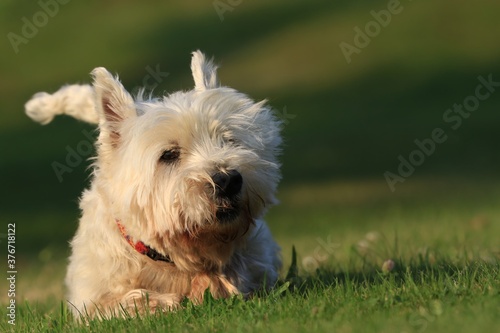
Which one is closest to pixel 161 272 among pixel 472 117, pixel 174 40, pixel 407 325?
pixel 407 325

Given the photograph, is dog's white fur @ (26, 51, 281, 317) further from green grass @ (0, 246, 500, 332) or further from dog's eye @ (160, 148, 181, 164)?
green grass @ (0, 246, 500, 332)

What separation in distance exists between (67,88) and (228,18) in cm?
2553

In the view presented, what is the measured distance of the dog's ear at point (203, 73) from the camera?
7203 millimetres

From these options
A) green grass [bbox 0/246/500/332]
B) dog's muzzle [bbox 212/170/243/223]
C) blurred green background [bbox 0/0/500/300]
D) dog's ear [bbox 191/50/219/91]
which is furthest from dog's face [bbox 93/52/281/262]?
blurred green background [bbox 0/0/500/300]

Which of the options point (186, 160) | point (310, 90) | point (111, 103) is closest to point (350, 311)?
point (186, 160)

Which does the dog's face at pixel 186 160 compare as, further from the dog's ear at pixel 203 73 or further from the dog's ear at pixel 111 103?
the dog's ear at pixel 203 73

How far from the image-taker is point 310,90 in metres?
27.8

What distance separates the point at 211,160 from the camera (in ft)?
20.6

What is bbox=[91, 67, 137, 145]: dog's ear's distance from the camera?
22.4ft

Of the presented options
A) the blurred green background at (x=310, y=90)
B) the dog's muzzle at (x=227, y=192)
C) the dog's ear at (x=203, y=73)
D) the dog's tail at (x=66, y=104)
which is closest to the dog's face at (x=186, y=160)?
the dog's muzzle at (x=227, y=192)

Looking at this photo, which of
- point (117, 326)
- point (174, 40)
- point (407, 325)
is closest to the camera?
point (407, 325)

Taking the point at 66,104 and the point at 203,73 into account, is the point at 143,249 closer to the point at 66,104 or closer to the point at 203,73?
the point at 203,73

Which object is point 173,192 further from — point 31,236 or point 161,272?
point 31,236

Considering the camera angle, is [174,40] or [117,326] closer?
[117,326]
